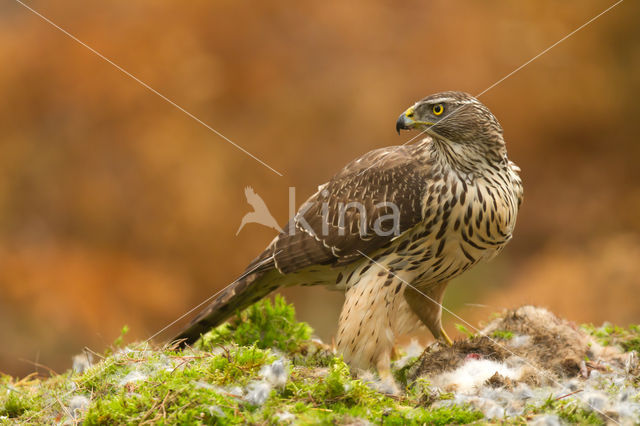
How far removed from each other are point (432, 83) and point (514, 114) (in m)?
1.26

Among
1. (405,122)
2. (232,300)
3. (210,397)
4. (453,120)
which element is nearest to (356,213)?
(405,122)

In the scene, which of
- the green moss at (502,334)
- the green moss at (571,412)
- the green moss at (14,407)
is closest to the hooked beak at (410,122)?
the green moss at (502,334)

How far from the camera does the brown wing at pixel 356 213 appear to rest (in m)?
3.66

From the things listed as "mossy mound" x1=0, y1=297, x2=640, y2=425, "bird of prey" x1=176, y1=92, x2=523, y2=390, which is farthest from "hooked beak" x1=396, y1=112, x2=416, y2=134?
"mossy mound" x1=0, y1=297, x2=640, y2=425

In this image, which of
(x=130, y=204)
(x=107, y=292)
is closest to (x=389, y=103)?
(x=130, y=204)

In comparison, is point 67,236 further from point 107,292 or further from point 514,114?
point 514,114

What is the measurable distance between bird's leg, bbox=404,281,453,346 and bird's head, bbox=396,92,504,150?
105 cm

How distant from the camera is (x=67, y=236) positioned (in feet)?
28.5

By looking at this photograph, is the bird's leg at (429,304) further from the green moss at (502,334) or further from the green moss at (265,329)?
the green moss at (265,329)

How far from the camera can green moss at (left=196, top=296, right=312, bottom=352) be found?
413 centimetres

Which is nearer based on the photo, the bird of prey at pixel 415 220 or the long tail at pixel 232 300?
the bird of prey at pixel 415 220

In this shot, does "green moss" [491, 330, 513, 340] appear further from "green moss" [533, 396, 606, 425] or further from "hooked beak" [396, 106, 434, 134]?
"hooked beak" [396, 106, 434, 134]

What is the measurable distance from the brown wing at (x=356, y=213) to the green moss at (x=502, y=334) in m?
0.98

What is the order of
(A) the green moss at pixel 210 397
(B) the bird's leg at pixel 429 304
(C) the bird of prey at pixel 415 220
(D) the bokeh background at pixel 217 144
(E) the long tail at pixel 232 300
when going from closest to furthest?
(A) the green moss at pixel 210 397 < (C) the bird of prey at pixel 415 220 < (E) the long tail at pixel 232 300 < (B) the bird's leg at pixel 429 304 < (D) the bokeh background at pixel 217 144
